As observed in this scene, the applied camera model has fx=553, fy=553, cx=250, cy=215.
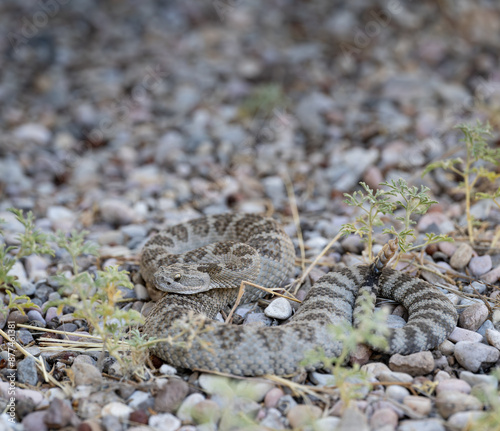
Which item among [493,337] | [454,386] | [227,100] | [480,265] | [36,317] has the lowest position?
[36,317]

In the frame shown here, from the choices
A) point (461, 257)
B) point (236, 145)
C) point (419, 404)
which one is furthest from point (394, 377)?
point (236, 145)

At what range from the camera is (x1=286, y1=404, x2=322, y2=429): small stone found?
3.86 meters

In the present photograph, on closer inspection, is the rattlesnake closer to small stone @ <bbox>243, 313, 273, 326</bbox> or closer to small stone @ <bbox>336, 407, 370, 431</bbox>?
small stone @ <bbox>243, 313, 273, 326</bbox>

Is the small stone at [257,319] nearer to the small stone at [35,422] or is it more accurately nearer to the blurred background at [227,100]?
the small stone at [35,422]

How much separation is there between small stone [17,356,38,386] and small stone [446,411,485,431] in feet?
10.5

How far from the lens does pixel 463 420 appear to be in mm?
3746

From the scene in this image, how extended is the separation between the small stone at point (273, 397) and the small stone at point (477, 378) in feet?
4.58

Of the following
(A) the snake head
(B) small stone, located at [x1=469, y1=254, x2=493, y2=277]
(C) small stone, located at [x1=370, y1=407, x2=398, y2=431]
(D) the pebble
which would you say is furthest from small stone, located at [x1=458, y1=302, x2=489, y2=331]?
(D) the pebble

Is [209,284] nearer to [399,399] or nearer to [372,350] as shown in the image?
[372,350]

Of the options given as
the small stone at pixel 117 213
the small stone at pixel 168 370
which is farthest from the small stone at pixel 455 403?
the small stone at pixel 117 213

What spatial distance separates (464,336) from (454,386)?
706mm

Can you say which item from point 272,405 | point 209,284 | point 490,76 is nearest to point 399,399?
point 272,405

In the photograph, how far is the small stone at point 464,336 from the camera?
15.3ft

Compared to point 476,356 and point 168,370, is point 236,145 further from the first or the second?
point 476,356
